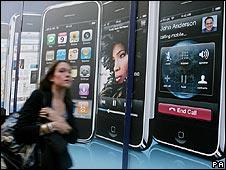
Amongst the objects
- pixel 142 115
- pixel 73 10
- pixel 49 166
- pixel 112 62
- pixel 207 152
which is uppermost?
pixel 73 10

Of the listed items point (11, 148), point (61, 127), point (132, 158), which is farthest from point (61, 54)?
point (132, 158)

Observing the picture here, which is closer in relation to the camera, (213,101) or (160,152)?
(213,101)

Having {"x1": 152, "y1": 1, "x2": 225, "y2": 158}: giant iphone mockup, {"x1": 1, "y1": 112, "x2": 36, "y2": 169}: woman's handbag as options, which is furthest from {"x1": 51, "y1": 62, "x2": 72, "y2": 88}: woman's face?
{"x1": 152, "y1": 1, "x2": 225, "y2": 158}: giant iphone mockup

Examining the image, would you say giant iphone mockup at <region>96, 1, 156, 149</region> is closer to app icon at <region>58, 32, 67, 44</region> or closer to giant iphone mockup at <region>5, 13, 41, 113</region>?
app icon at <region>58, 32, 67, 44</region>

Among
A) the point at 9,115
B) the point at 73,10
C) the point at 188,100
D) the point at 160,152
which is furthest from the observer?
the point at 9,115

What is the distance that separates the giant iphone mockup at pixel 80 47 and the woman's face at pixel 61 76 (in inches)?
9.9

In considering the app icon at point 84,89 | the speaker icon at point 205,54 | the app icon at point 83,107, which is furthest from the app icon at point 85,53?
the speaker icon at point 205,54

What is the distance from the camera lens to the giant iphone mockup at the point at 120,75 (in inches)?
94.9

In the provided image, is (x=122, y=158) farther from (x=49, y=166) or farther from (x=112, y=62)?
(x=112, y=62)

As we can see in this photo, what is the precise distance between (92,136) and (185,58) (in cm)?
98

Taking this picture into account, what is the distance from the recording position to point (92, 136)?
275 centimetres

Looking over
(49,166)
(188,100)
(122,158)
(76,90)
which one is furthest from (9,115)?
(188,100)

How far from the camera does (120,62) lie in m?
2.54

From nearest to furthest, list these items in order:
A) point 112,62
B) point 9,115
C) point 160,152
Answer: point 160,152 < point 112,62 < point 9,115
